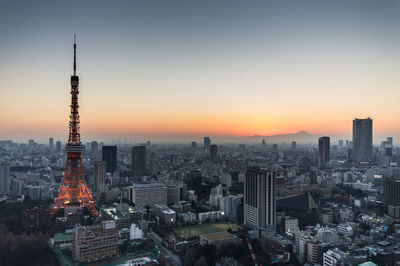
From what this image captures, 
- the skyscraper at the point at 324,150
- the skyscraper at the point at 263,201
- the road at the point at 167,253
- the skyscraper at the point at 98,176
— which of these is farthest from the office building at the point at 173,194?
the skyscraper at the point at 324,150

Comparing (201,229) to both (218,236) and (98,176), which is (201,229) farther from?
(98,176)

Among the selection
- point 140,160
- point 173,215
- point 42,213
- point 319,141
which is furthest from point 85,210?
point 319,141

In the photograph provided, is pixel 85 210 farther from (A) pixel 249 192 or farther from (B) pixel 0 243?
(A) pixel 249 192

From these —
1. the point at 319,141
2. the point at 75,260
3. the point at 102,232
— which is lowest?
the point at 75,260

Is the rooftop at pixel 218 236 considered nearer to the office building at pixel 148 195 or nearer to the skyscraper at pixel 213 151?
the office building at pixel 148 195

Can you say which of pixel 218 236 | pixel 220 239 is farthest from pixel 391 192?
pixel 220 239
